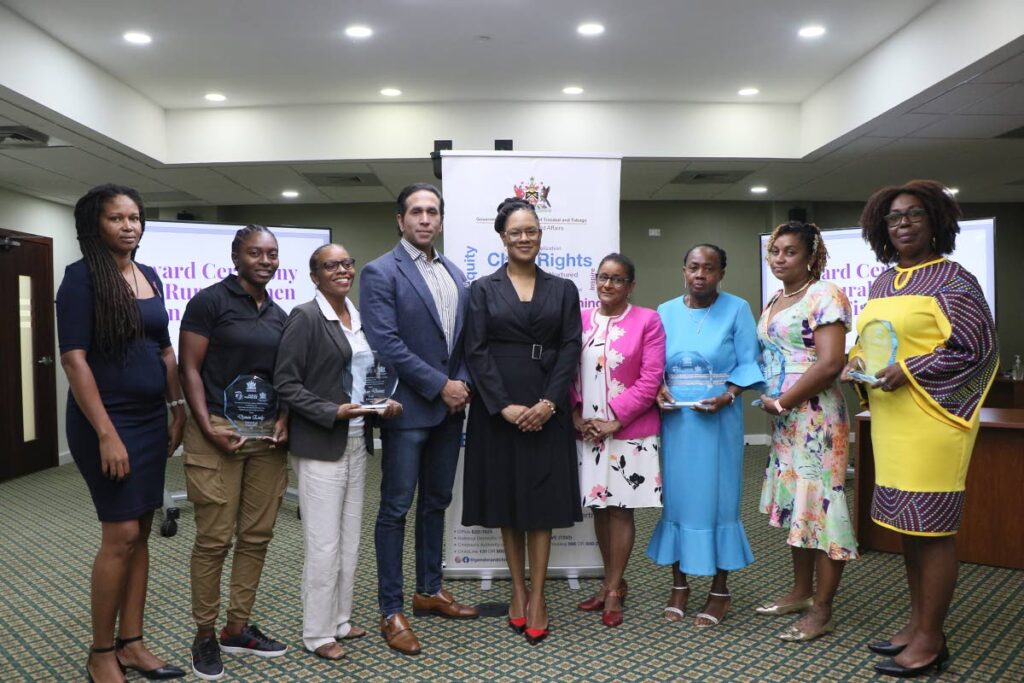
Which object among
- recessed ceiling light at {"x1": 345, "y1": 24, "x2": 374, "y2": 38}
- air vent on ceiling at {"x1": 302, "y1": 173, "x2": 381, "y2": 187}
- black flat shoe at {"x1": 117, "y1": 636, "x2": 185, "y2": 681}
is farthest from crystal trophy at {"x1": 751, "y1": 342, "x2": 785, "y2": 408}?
air vent on ceiling at {"x1": 302, "y1": 173, "x2": 381, "y2": 187}

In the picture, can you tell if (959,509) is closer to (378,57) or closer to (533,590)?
(533,590)

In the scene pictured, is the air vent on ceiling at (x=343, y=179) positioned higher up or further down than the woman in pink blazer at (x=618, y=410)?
higher up

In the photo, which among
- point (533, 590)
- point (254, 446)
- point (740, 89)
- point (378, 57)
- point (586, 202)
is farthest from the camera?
point (740, 89)

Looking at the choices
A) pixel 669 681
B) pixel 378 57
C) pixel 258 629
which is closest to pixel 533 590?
pixel 669 681

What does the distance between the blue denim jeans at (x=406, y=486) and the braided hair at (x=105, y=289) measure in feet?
3.24

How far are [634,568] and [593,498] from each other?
1061 mm

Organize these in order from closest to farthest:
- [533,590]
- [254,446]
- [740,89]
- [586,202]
→ 1. [254,446]
2. [533,590]
3. [586,202]
4. [740,89]

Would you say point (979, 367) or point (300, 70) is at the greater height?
point (300, 70)

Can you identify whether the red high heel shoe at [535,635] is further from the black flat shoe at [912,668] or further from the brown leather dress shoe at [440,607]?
the black flat shoe at [912,668]

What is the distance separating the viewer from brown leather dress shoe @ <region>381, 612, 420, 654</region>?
2924mm

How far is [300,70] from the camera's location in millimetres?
5668

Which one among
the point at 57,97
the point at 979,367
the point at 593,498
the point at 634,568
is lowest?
the point at 634,568

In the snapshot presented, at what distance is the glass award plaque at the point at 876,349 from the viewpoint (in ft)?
8.47

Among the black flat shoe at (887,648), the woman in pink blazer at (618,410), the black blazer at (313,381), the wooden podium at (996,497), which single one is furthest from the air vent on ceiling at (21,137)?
the black flat shoe at (887,648)
